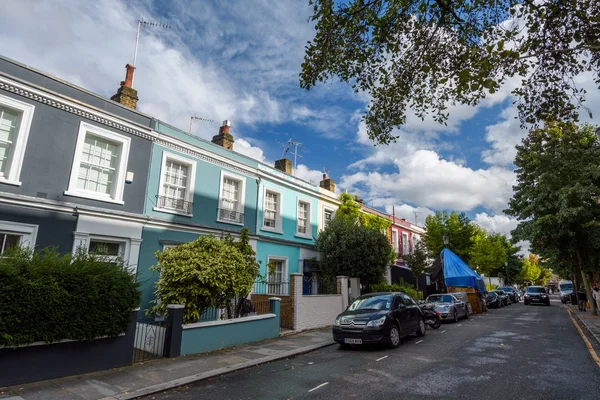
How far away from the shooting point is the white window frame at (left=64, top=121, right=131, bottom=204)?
36.1 feet

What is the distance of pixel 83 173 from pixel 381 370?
421 inches

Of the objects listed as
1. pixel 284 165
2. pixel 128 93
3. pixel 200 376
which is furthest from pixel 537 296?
pixel 128 93

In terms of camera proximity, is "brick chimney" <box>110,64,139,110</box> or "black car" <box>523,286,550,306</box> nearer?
"brick chimney" <box>110,64,139,110</box>

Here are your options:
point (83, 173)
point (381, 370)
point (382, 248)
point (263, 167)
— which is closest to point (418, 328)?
point (381, 370)

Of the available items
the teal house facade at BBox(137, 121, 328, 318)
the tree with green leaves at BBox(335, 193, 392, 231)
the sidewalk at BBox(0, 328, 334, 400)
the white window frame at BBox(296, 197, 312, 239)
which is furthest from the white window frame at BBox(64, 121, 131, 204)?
the tree with green leaves at BBox(335, 193, 392, 231)

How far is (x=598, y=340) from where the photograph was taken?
11484mm

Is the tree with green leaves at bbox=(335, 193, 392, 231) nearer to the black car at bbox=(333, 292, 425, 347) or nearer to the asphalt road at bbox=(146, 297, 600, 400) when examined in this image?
the black car at bbox=(333, 292, 425, 347)

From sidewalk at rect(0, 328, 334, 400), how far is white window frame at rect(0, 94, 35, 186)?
6116 mm

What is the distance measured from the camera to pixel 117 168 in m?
12.2

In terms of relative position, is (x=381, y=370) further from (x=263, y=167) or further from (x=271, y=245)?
(x=263, y=167)

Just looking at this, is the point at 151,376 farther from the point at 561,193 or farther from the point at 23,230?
the point at 561,193

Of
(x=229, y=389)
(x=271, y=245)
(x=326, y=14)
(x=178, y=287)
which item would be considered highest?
(x=326, y=14)

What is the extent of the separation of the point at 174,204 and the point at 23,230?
15.9 feet

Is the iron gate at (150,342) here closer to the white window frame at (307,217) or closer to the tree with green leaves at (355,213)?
the white window frame at (307,217)
